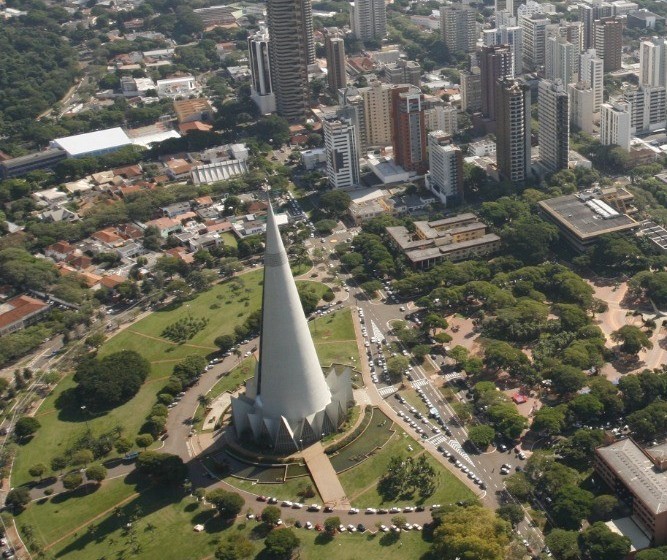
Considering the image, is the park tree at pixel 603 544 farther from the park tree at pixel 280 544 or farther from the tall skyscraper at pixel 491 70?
the tall skyscraper at pixel 491 70

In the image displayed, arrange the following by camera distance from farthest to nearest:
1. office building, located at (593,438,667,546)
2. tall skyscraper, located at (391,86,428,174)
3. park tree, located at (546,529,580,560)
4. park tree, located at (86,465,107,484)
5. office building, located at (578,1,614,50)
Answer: office building, located at (578,1,614,50), tall skyscraper, located at (391,86,428,174), park tree, located at (86,465,107,484), office building, located at (593,438,667,546), park tree, located at (546,529,580,560)

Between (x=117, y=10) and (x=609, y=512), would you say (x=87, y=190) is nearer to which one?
(x=609, y=512)

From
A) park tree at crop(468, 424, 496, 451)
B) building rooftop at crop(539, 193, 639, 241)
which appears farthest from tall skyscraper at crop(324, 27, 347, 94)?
park tree at crop(468, 424, 496, 451)

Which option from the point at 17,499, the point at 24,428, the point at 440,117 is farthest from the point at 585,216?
the point at 17,499

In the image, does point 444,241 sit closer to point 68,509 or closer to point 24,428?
point 24,428

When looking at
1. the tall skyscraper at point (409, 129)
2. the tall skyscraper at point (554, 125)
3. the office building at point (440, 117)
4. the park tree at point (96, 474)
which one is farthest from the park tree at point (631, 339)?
the office building at point (440, 117)

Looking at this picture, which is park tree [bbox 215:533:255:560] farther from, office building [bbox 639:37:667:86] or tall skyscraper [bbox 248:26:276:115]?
office building [bbox 639:37:667:86]

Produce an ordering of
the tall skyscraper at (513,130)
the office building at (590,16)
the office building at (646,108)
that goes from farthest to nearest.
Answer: the office building at (590,16), the office building at (646,108), the tall skyscraper at (513,130)
